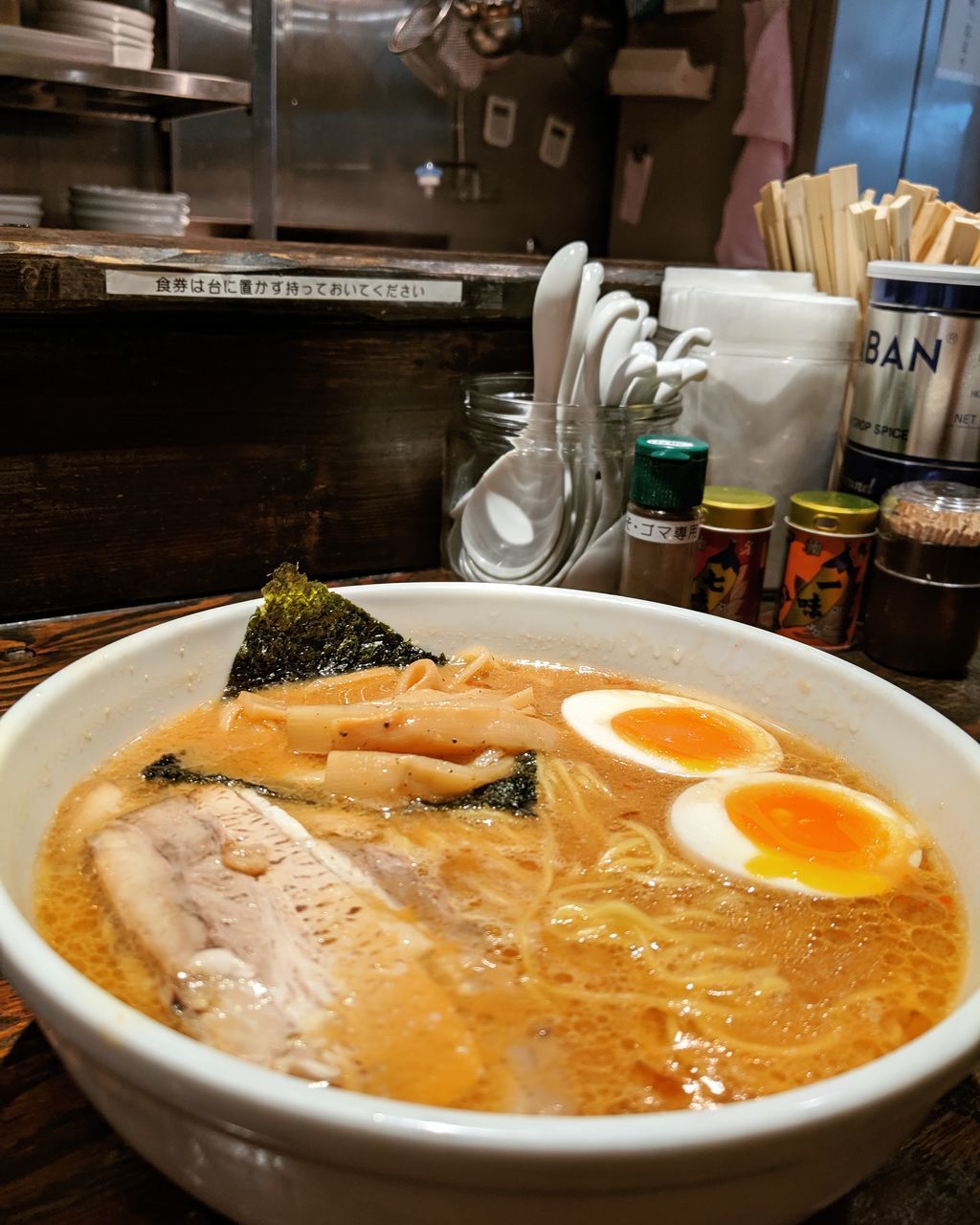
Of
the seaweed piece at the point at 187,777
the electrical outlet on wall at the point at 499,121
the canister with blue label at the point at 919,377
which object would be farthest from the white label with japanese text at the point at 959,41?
the seaweed piece at the point at 187,777

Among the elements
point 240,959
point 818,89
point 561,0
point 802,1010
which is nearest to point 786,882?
point 802,1010

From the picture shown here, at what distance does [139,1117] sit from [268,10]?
12.1ft

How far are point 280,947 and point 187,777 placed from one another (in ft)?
1.27

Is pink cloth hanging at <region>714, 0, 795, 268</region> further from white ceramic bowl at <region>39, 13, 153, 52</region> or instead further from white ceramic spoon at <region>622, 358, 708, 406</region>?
white ceramic bowl at <region>39, 13, 153, 52</region>

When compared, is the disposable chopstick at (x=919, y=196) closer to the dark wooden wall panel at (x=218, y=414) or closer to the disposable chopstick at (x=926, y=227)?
the disposable chopstick at (x=926, y=227)

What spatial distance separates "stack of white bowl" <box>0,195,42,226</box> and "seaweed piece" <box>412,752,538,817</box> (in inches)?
127

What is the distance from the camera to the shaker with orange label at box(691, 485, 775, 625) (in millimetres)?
1786

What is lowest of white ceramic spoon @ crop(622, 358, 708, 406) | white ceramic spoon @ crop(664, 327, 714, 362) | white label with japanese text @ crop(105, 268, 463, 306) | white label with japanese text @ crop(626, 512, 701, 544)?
white label with japanese text @ crop(626, 512, 701, 544)

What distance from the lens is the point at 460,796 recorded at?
1.19m

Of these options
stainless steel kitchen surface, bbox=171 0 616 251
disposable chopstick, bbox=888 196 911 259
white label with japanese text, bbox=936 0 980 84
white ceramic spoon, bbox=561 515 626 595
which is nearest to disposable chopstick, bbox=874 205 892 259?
disposable chopstick, bbox=888 196 911 259

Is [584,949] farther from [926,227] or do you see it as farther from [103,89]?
[103,89]

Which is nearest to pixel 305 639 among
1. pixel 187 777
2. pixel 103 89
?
pixel 187 777

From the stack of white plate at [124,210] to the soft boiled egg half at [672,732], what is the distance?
313cm

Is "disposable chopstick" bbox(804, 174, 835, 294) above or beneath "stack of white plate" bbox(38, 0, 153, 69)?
beneath
